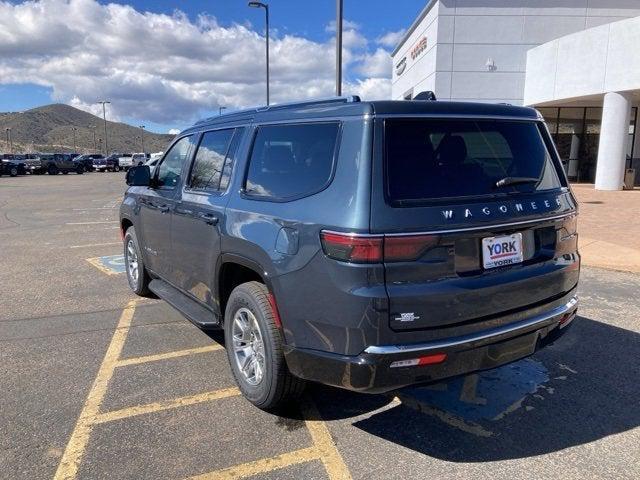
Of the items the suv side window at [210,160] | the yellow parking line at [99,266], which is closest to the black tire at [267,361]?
the suv side window at [210,160]

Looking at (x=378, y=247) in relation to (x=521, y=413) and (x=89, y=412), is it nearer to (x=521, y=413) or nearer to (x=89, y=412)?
(x=521, y=413)

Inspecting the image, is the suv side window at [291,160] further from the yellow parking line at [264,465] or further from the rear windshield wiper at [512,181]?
the yellow parking line at [264,465]

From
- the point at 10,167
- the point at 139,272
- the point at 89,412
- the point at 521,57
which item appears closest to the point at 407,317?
the point at 89,412

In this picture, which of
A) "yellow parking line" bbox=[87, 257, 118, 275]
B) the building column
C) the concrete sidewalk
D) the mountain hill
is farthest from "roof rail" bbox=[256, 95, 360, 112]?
the mountain hill

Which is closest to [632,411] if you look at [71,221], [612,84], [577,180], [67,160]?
[71,221]

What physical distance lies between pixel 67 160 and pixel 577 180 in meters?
43.0

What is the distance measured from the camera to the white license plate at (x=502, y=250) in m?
2.86

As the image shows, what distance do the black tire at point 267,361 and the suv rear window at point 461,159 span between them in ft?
3.60

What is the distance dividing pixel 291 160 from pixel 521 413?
86.8 inches

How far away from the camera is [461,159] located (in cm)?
299

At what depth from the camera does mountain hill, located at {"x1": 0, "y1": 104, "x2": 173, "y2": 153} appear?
5064 inches

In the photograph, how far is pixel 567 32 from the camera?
75.7 feet

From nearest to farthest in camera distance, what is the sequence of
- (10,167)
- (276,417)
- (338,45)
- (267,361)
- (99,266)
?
(267,361) < (276,417) < (99,266) < (338,45) < (10,167)

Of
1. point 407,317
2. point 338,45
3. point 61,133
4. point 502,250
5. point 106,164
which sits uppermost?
point 61,133
